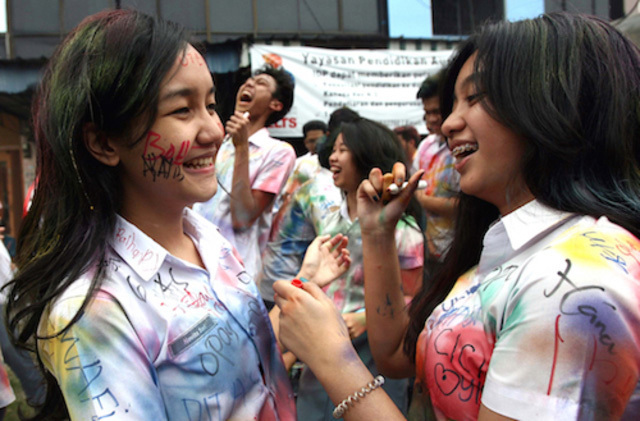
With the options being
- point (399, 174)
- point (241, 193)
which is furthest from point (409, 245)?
point (241, 193)

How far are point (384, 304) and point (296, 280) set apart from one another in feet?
1.39

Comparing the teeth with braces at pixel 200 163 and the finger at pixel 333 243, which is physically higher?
the teeth with braces at pixel 200 163

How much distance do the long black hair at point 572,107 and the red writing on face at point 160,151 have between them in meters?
0.77

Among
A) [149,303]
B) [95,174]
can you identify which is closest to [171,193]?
[95,174]

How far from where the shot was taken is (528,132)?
4.04ft

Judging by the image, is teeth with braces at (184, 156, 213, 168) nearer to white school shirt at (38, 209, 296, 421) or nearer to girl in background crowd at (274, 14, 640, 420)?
white school shirt at (38, 209, 296, 421)

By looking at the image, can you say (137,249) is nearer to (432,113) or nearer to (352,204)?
(352,204)

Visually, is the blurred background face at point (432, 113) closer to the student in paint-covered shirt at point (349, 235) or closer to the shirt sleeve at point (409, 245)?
the student in paint-covered shirt at point (349, 235)

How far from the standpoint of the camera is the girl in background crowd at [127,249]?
109 cm

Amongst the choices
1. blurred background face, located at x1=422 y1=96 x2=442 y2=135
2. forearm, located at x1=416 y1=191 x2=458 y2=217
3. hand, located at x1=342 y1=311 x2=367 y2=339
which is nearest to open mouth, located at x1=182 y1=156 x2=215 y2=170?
hand, located at x1=342 y1=311 x2=367 y2=339

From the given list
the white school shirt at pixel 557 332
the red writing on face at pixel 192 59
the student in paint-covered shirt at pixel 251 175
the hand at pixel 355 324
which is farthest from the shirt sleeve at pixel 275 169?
the white school shirt at pixel 557 332

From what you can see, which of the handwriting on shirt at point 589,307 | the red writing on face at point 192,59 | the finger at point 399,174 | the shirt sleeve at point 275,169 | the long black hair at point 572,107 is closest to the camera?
the handwriting on shirt at point 589,307

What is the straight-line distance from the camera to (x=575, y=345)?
0.98 metres

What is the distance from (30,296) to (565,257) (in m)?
1.18
